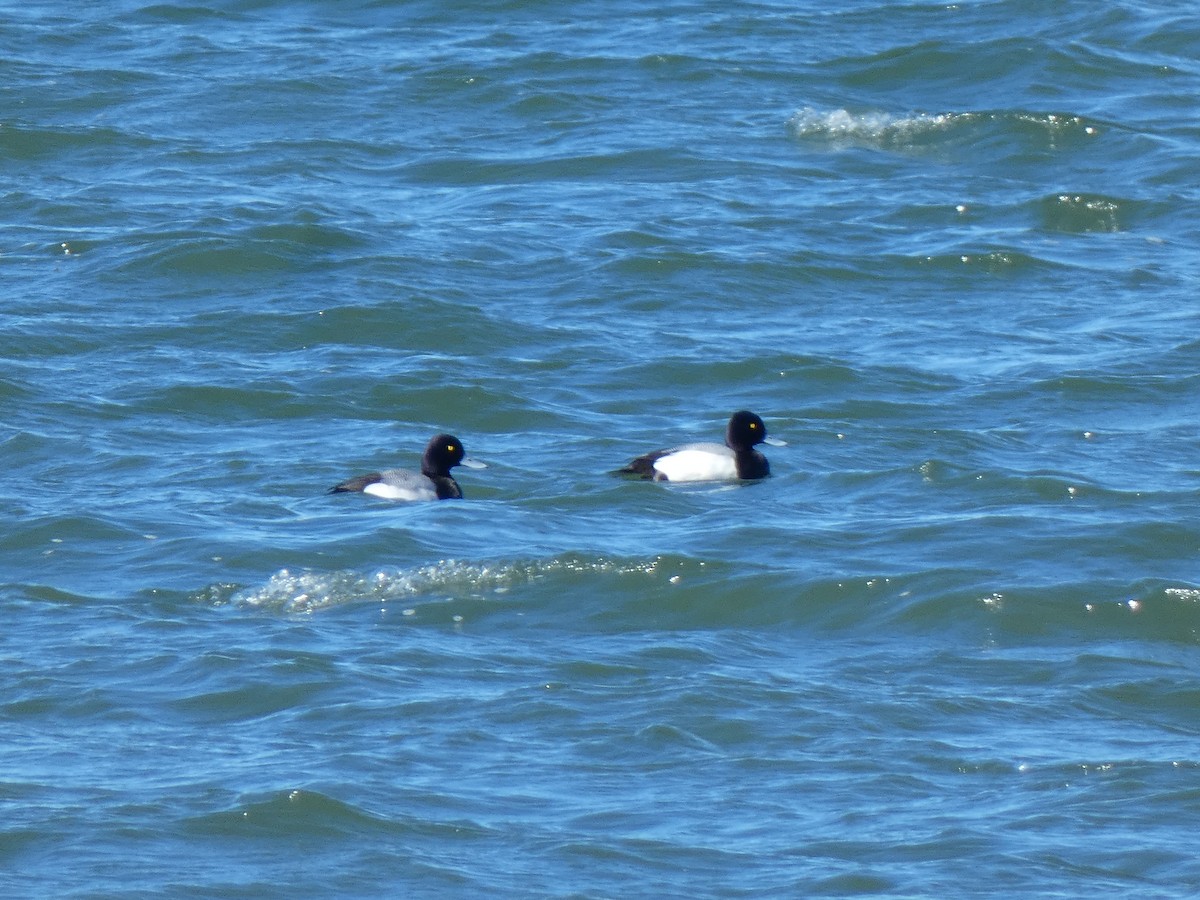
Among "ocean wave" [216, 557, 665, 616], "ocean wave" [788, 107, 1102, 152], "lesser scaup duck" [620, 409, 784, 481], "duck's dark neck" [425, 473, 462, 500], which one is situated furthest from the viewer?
"ocean wave" [788, 107, 1102, 152]

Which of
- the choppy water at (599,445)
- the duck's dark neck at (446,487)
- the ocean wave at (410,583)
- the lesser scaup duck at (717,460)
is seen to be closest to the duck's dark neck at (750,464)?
the lesser scaup duck at (717,460)

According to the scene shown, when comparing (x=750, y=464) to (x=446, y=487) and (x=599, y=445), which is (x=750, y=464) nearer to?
(x=599, y=445)

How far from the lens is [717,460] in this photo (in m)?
12.5

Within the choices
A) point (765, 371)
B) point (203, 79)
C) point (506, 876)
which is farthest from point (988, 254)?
point (506, 876)

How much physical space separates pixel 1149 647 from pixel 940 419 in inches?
153

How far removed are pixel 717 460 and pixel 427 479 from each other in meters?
1.68

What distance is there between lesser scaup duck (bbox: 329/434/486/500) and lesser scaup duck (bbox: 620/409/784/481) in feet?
3.20

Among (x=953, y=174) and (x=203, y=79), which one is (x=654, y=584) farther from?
(x=203, y=79)

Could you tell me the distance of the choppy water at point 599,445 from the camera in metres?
7.51

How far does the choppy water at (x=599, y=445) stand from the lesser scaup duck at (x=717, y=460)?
0.13 meters

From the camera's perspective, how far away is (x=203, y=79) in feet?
67.2

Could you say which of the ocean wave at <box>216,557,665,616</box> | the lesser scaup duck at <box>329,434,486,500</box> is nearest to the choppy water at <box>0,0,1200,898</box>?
the ocean wave at <box>216,557,665,616</box>

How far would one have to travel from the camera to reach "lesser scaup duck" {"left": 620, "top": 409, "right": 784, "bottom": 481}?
12328 millimetres

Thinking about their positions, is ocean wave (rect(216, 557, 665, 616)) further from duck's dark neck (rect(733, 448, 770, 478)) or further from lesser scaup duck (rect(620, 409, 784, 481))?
duck's dark neck (rect(733, 448, 770, 478))
